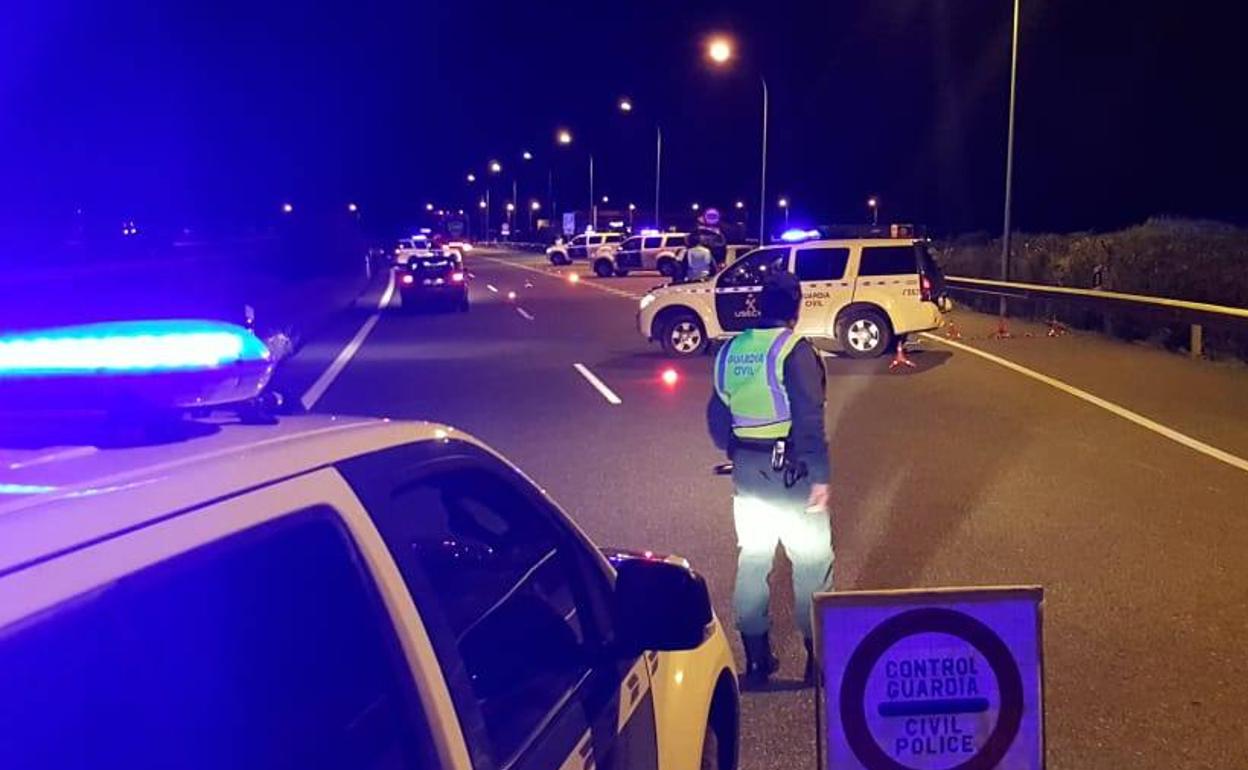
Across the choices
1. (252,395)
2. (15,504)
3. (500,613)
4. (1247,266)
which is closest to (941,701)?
(500,613)

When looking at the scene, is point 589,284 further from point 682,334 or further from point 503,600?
point 503,600

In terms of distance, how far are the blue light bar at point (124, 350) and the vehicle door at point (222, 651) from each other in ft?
4.12

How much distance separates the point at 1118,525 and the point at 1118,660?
10.7 feet

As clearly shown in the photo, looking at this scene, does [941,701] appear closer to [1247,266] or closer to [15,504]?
[15,504]

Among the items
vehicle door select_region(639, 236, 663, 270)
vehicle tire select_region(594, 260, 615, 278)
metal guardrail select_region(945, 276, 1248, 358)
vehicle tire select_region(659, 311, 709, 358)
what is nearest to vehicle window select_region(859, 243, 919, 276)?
vehicle tire select_region(659, 311, 709, 358)

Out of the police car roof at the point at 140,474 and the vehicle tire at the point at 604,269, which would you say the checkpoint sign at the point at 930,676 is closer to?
the police car roof at the point at 140,474

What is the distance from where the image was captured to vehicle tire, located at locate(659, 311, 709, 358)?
23.7m

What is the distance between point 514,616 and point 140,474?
4.73ft

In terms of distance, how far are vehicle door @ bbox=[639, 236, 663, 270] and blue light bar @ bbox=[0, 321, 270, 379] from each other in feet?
183

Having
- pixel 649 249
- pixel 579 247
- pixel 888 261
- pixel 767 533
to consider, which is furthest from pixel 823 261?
pixel 579 247

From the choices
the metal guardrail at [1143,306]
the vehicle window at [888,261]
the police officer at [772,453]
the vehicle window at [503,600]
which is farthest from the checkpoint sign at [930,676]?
the vehicle window at [888,261]

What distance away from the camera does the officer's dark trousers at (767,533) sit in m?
6.83

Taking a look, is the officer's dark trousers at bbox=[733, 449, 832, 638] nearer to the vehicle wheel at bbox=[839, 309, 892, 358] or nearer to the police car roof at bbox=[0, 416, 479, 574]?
the police car roof at bbox=[0, 416, 479, 574]

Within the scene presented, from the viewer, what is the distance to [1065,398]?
57.2ft
